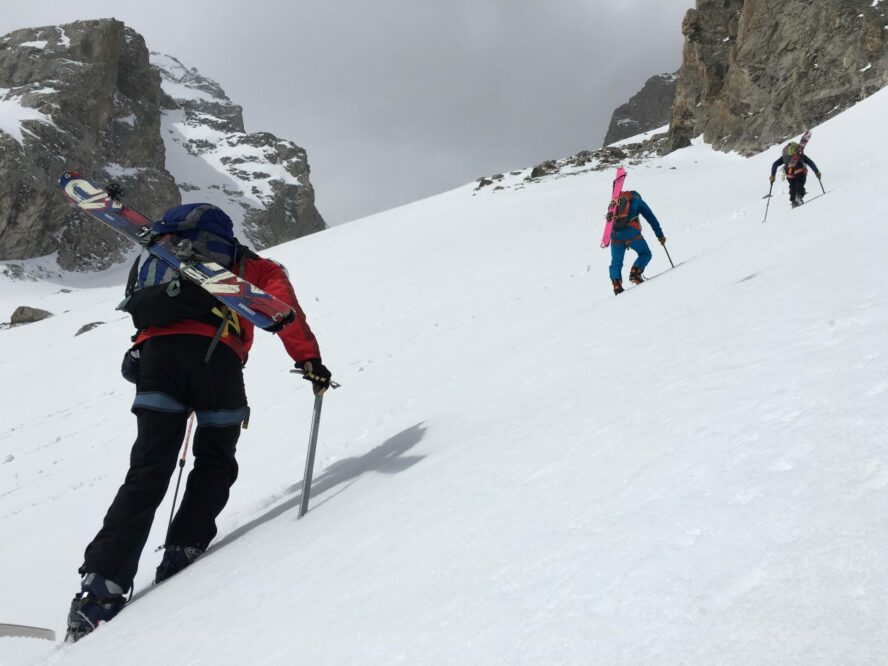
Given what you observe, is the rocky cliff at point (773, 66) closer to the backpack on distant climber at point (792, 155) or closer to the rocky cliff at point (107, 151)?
the backpack on distant climber at point (792, 155)

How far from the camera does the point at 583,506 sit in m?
1.62

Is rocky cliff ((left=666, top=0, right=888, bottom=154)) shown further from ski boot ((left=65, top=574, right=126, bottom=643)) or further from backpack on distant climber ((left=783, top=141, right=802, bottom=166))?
ski boot ((left=65, top=574, right=126, bottom=643))

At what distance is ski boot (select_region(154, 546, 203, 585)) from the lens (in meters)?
3.13

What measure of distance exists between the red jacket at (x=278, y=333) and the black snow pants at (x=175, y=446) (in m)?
0.05

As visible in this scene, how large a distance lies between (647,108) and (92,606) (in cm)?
13293

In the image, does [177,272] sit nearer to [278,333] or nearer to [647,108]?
[278,333]

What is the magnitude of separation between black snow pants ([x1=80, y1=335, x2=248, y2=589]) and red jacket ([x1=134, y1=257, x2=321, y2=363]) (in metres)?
0.05

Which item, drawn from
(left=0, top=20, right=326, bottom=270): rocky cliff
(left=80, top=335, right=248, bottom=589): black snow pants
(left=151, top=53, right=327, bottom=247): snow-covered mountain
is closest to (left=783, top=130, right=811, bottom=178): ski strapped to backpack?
(left=80, top=335, right=248, bottom=589): black snow pants

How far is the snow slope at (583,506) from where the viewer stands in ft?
3.47

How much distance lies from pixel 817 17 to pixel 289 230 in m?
111

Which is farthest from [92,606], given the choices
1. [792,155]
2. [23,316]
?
[23,316]

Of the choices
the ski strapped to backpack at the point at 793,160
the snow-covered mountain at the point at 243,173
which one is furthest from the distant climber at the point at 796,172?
the snow-covered mountain at the point at 243,173

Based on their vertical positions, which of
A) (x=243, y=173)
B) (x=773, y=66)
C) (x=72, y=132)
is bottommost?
(x=773, y=66)

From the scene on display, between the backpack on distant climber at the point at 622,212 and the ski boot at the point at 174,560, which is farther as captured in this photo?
the backpack on distant climber at the point at 622,212
